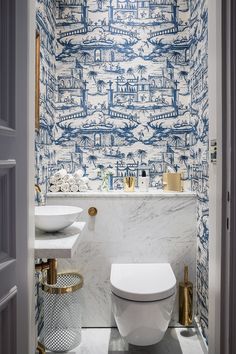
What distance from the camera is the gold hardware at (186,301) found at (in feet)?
7.05

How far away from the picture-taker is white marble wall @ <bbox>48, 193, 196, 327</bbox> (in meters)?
2.18

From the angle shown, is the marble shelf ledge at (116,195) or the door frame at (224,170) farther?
the marble shelf ledge at (116,195)

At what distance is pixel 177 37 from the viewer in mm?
2447

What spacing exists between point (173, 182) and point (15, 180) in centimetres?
165

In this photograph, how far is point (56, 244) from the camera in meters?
1.28

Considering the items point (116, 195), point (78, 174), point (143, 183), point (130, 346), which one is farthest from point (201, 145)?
point (130, 346)

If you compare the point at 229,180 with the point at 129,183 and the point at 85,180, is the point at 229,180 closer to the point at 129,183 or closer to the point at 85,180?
the point at 129,183

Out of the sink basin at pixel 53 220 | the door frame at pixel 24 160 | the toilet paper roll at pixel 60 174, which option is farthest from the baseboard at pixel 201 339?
the toilet paper roll at pixel 60 174

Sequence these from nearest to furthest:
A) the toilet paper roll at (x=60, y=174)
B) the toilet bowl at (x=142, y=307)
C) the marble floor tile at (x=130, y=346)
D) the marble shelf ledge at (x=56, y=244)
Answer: the marble shelf ledge at (x=56, y=244)
the toilet bowl at (x=142, y=307)
the marble floor tile at (x=130, y=346)
the toilet paper roll at (x=60, y=174)

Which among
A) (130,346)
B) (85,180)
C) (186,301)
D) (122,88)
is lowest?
(130,346)

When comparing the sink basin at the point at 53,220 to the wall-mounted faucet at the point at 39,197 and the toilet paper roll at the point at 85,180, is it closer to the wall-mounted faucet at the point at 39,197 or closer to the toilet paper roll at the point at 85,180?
the wall-mounted faucet at the point at 39,197

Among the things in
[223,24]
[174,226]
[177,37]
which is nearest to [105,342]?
[174,226]

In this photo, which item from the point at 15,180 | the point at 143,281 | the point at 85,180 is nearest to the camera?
the point at 15,180

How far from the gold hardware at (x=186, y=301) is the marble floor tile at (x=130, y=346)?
0.28ft
